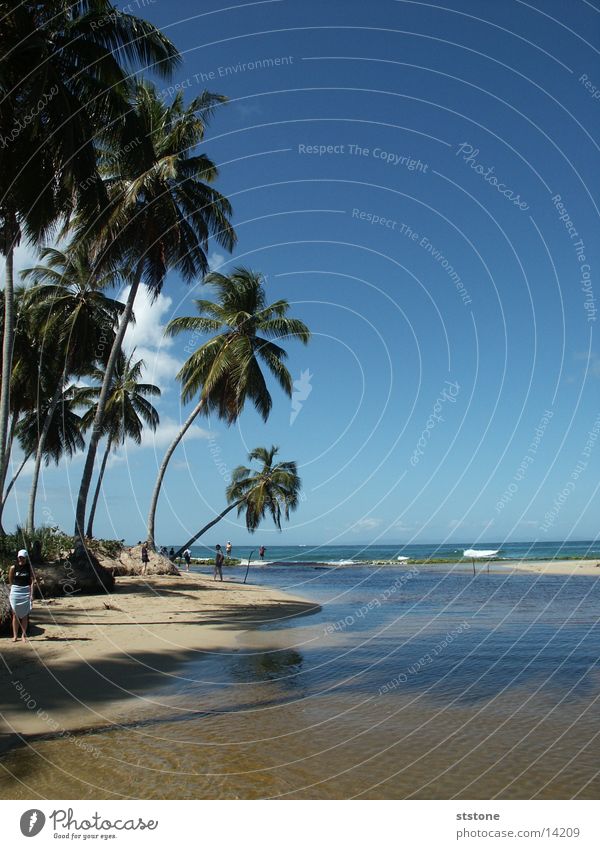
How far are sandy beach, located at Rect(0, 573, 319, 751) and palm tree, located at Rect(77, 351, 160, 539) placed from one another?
65.4 ft

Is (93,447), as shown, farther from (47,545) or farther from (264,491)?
(264,491)

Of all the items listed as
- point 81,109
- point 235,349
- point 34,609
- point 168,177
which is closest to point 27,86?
point 81,109

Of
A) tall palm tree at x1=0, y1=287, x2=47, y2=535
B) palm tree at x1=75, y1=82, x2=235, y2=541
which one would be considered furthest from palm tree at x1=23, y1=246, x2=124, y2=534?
palm tree at x1=75, y1=82, x2=235, y2=541

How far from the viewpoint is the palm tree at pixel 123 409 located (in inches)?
1505

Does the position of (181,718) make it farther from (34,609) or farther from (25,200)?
(25,200)

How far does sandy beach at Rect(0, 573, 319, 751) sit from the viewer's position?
24.2ft

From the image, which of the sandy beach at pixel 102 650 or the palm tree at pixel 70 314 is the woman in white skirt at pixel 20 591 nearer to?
the sandy beach at pixel 102 650

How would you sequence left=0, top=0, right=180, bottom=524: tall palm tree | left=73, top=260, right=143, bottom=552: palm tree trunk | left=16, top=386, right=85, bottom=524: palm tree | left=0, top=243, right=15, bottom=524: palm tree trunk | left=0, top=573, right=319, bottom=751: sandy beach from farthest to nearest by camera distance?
left=16, top=386, right=85, bottom=524: palm tree → left=73, top=260, right=143, bottom=552: palm tree trunk → left=0, top=243, right=15, bottom=524: palm tree trunk → left=0, top=0, right=180, bottom=524: tall palm tree → left=0, top=573, right=319, bottom=751: sandy beach

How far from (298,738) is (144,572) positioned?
21.2 meters

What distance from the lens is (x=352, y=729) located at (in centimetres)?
709

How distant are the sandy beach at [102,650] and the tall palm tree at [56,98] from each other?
4765 mm

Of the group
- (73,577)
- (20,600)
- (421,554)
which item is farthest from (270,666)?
(421,554)

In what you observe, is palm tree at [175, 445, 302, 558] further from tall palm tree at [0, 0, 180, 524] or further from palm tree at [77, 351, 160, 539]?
tall palm tree at [0, 0, 180, 524]
